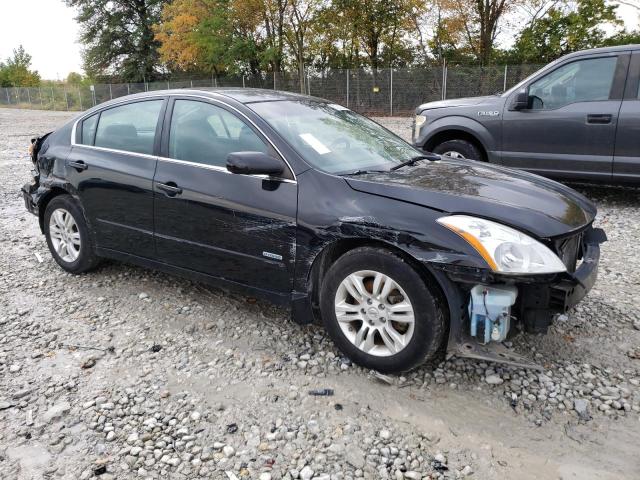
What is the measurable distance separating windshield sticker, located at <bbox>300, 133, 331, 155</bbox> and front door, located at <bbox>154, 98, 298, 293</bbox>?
0.87 feet

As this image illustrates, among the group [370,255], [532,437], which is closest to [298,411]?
[370,255]

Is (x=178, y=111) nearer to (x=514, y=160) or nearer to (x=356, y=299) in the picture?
(x=356, y=299)

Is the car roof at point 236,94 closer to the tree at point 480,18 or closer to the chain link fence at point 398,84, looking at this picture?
the chain link fence at point 398,84

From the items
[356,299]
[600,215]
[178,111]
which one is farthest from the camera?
[600,215]

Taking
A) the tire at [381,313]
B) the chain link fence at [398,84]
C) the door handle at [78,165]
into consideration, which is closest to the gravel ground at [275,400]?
the tire at [381,313]

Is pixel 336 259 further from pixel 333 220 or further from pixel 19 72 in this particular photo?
pixel 19 72

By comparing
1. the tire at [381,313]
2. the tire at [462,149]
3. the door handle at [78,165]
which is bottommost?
the tire at [381,313]

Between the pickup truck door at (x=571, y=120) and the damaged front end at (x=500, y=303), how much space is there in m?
4.06

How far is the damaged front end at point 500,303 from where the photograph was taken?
265 centimetres

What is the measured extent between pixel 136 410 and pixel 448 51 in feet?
88.1

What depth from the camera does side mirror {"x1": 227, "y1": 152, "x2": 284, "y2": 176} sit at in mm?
3166

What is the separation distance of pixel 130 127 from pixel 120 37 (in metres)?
42.1

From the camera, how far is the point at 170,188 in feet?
12.2

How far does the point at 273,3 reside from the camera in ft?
90.3
